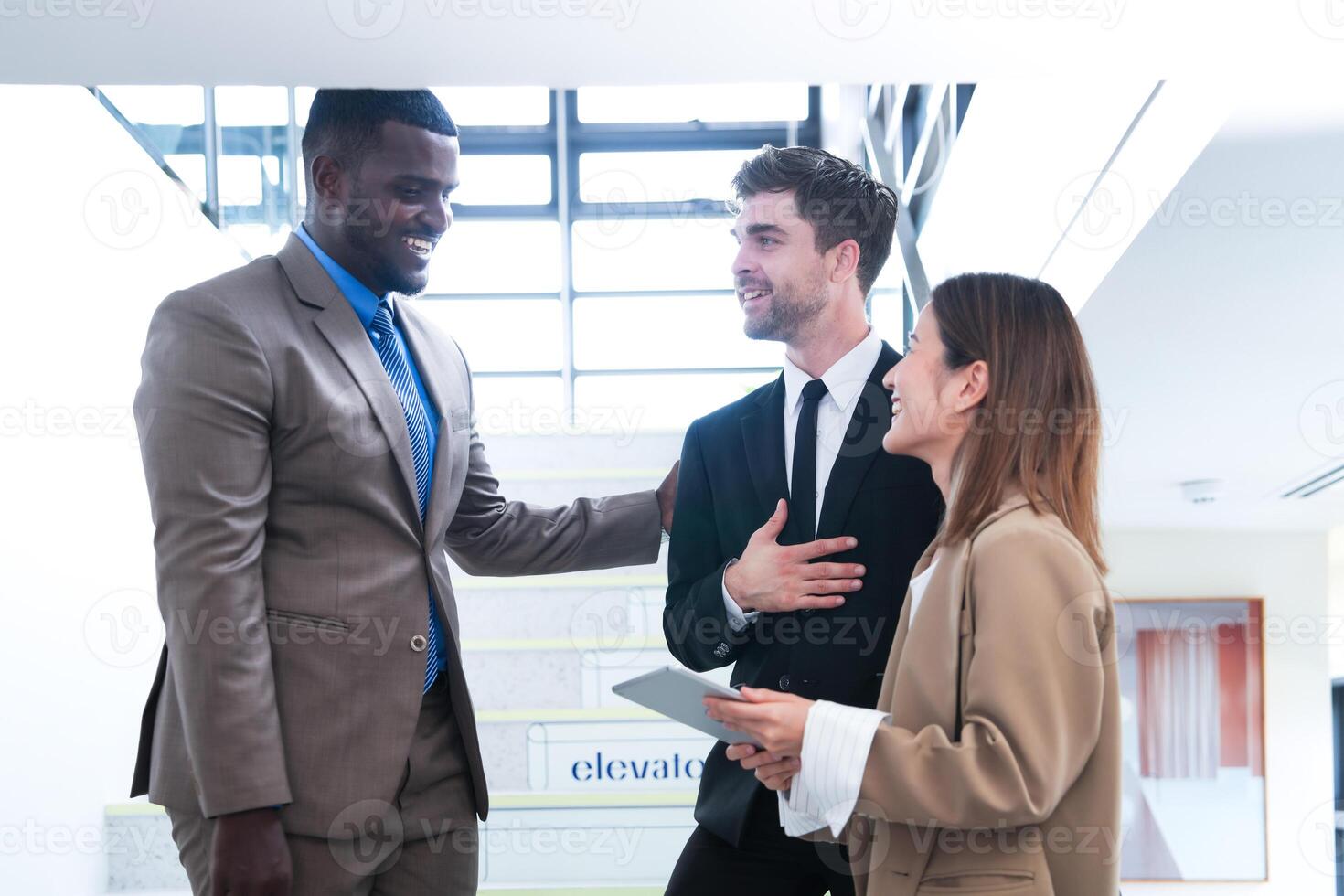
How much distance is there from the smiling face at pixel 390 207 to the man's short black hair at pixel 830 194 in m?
0.58

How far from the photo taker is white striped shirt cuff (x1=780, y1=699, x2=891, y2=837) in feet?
4.54

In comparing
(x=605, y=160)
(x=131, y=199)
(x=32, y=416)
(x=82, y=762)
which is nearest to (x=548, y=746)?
(x=82, y=762)

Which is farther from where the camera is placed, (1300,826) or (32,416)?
(1300,826)

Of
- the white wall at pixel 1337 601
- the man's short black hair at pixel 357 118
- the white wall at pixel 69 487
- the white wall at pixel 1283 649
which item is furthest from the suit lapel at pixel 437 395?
the white wall at pixel 1337 601

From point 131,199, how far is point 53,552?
3.82ft

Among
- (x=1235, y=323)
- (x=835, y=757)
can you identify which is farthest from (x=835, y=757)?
(x=1235, y=323)

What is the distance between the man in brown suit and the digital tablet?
413mm

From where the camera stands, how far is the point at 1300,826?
20.9 ft

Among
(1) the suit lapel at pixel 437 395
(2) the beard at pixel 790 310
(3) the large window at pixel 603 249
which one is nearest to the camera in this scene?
(1) the suit lapel at pixel 437 395

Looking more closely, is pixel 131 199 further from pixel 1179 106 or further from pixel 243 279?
pixel 1179 106

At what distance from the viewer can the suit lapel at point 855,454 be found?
74.0 inches

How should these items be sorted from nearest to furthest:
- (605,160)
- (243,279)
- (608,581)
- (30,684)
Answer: (243,279), (30,684), (608,581), (605,160)

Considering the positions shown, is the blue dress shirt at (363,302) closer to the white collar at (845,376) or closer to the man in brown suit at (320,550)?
the man in brown suit at (320,550)

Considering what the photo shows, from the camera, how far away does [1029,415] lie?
5.01 ft
